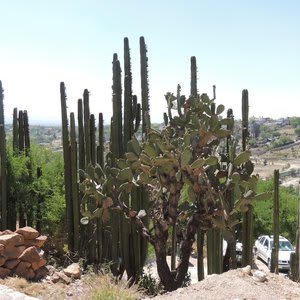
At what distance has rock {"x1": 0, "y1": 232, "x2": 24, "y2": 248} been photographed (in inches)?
397

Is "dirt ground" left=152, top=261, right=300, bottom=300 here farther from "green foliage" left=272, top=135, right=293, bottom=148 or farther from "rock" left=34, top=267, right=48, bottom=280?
"green foliage" left=272, top=135, right=293, bottom=148

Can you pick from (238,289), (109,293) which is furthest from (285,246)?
(109,293)

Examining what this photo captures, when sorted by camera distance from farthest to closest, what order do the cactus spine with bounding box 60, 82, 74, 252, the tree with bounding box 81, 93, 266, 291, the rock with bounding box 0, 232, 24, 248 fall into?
1. the cactus spine with bounding box 60, 82, 74, 252
2. the rock with bounding box 0, 232, 24, 248
3. the tree with bounding box 81, 93, 266, 291

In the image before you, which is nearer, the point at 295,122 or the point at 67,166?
the point at 67,166

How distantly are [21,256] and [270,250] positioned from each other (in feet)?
34.5

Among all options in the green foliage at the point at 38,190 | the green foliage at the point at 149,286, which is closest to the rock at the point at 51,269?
the green foliage at the point at 149,286

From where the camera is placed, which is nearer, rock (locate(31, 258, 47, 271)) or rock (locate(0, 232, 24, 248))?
rock (locate(0, 232, 24, 248))

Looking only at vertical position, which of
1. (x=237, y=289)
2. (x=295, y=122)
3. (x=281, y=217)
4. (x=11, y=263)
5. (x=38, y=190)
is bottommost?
(x=281, y=217)

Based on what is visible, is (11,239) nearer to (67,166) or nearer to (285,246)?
(67,166)

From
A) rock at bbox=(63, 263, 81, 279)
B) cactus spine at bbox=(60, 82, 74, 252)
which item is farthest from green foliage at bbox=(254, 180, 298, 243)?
rock at bbox=(63, 263, 81, 279)

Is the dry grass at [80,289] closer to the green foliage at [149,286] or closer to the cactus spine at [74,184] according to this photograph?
the green foliage at [149,286]

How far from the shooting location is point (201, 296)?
6.59 metres

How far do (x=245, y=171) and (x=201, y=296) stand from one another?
104 inches

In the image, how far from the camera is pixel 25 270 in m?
10.2
